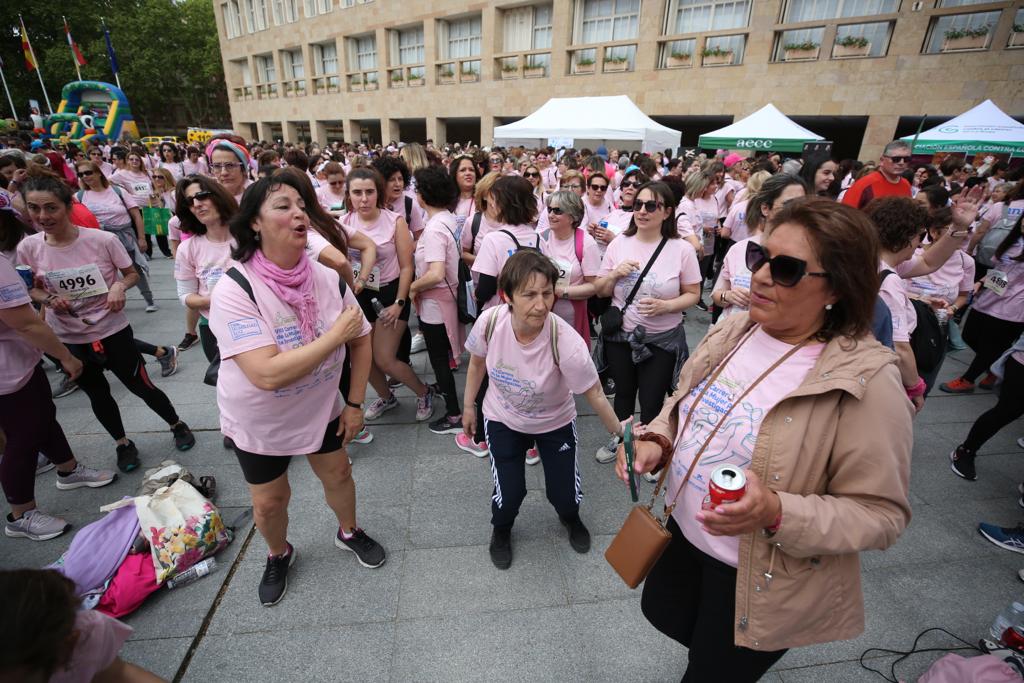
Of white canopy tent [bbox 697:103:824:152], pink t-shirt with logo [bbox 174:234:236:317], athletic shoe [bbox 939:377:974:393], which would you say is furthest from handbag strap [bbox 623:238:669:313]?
white canopy tent [bbox 697:103:824:152]

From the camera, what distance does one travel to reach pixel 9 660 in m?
0.95

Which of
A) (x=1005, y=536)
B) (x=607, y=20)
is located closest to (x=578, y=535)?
(x=1005, y=536)

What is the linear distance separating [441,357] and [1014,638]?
11.7 ft

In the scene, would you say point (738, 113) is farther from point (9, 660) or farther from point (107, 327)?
point (9, 660)

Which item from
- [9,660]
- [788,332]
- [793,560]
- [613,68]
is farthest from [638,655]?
[613,68]

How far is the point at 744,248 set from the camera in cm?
302

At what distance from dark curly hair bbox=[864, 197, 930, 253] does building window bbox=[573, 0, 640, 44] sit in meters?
22.4

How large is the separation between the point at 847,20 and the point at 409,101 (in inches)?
867

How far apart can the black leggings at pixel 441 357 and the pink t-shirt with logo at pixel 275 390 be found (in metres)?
1.55

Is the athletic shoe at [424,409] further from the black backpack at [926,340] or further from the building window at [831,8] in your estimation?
the building window at [831,8]

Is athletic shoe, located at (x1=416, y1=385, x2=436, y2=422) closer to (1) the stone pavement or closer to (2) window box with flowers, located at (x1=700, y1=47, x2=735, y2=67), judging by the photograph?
(1) the stone pavement

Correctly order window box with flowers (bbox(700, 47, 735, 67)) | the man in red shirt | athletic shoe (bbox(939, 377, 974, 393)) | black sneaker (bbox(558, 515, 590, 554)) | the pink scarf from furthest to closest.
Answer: window box with flowers (bbox(700, 47, 735, 67)) → the man in red shirt → athletic shoe (bbox(939, 377, 974, 393)) → black sneaker (bbox(558, 515, 590, 554)) → the pink scarf

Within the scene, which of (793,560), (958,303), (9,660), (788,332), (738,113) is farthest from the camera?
(738,113)

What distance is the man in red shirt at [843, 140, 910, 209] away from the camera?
502 centimetres
